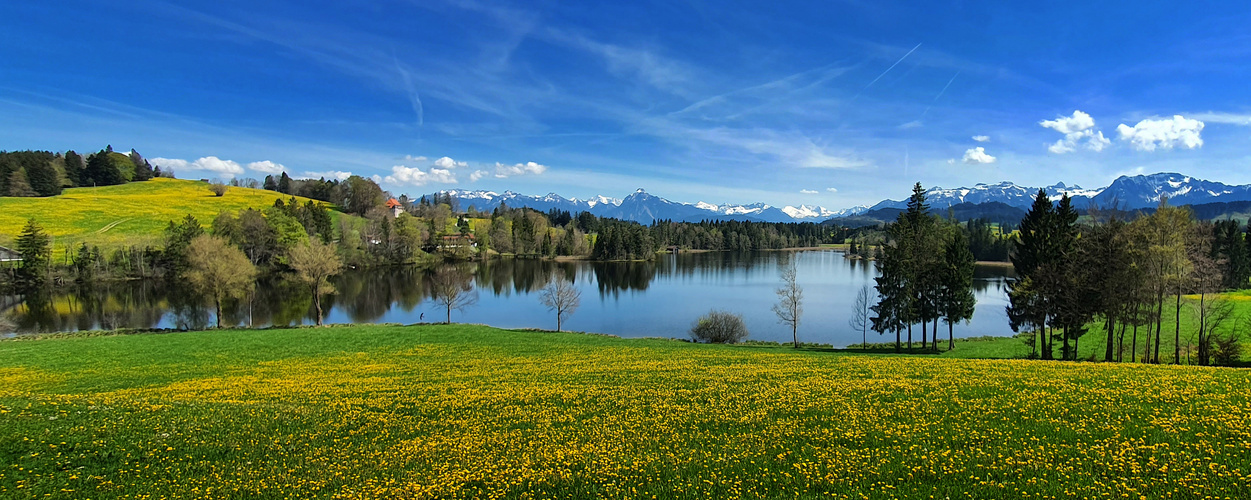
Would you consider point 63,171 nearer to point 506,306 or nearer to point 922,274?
point 506,306

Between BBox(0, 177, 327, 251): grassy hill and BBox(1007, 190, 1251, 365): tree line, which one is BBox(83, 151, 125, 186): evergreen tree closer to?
BBox(0, 177, 327, 251): grassy hill

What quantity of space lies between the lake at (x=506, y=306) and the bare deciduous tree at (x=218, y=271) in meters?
5.12

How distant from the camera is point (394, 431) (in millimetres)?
12969

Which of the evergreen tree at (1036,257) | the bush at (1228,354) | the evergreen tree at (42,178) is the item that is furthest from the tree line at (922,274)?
the evergreen tree at (42,178)

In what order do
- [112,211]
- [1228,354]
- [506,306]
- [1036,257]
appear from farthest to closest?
[112,211] < [506,306] < [1036,257] < [1228,354]

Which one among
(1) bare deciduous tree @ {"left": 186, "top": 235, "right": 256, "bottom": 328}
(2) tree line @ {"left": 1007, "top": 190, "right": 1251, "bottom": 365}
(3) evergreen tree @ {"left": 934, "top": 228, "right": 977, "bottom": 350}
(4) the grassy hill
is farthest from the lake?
(4) the grassy hill

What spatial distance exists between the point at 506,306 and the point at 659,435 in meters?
68.6

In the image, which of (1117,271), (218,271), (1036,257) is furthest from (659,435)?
(218,271)

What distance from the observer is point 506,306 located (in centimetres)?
7762

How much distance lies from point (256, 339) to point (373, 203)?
506 feet

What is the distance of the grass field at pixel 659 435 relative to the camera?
8703mm

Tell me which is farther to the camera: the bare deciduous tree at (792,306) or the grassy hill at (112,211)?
the grassy hill at (112,211)

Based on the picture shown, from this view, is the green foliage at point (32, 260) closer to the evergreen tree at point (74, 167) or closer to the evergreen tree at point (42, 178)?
the evergreen tree at point (42, 178)

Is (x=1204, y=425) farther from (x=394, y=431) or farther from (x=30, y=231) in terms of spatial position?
(x=30, y=231)
